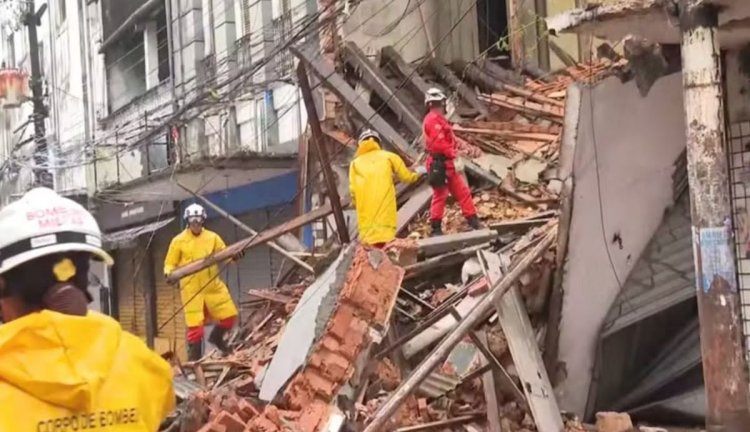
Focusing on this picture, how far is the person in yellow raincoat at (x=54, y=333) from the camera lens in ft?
6.69

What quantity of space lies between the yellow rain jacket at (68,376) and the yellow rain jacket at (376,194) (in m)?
5.99

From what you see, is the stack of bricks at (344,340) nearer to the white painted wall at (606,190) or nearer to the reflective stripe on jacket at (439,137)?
the white painted wall at (606,190)

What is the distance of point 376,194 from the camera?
27.0 feet

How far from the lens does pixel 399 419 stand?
22.7 feet

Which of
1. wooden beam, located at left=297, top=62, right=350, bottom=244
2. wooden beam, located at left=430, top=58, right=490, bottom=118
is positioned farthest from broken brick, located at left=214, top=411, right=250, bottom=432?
wooden beam, located at left=430, top=58, right=490, bottom=118

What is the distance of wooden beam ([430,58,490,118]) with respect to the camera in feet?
39.5

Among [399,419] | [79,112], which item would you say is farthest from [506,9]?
[79,112]

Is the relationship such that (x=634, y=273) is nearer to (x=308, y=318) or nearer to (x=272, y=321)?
(x=308, y=318)

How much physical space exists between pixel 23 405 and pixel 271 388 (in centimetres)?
354

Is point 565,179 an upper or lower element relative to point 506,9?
lower

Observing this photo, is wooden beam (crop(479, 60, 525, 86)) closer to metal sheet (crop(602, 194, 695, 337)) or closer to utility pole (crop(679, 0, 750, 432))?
metal sheet (crop(602, 194, 695, 337))

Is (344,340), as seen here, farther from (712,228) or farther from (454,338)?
(712,228)

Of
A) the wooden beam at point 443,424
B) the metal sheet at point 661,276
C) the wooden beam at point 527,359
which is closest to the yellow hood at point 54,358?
the wooden beam at point 527,359

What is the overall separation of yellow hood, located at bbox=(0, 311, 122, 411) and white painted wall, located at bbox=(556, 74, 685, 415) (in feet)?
17.4
